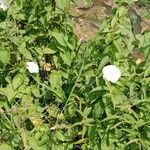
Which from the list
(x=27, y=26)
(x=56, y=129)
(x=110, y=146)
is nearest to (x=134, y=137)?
(x=110, y=146)

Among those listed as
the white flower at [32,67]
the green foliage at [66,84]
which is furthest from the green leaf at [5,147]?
the white flower at [32,67]

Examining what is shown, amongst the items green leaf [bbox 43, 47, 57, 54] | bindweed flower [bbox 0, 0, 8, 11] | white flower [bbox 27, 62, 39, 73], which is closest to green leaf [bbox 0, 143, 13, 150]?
white flower [bbox 27, 62, 39, 73]

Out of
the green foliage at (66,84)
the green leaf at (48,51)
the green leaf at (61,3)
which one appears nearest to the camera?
the green foliage at (66,84)

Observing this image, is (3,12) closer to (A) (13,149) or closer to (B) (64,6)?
(B) (64,6)

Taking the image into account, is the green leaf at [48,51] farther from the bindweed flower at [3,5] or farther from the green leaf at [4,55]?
the bindweed flower at [3,5]

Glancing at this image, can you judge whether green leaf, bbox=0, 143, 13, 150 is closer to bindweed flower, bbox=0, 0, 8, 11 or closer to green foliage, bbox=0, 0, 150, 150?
green foliage, bbox=0, 0, 150, 150

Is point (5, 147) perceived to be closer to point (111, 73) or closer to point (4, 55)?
point (4, 55)
